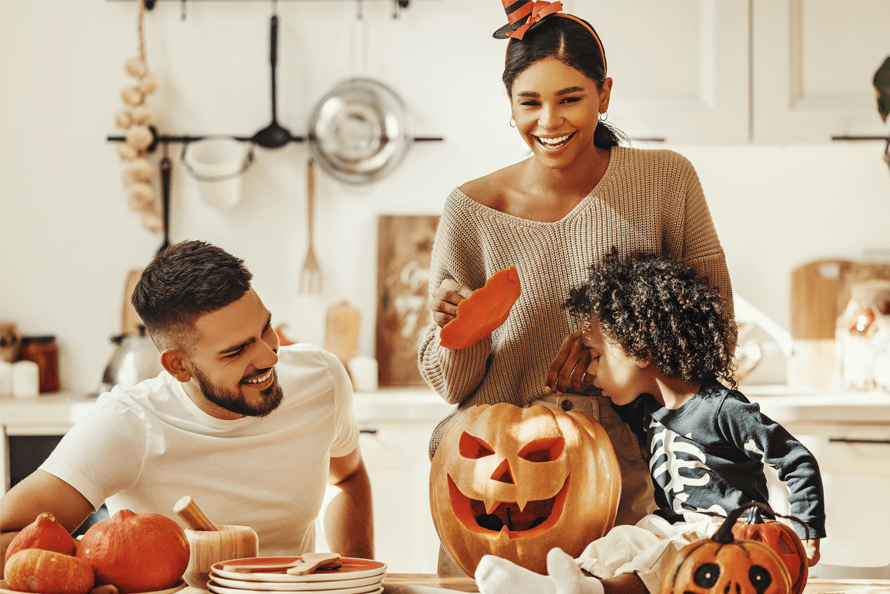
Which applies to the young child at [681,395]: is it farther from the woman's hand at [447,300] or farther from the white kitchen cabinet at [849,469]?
the white kitchen cabinet at [849,469]

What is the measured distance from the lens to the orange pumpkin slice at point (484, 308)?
2.86 feet

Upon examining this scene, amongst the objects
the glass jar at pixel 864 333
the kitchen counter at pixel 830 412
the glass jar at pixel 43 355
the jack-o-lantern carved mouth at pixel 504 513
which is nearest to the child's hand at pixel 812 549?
the jack-o-lantern carved mouth at pixel 504 513

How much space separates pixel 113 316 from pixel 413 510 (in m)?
1.18

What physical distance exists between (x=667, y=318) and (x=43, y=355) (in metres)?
2.21

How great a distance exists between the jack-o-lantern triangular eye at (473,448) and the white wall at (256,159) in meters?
1.73

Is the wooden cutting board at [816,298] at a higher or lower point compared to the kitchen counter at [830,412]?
higher

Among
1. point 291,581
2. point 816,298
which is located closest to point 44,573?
point 291,581

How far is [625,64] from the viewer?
90.1 inches

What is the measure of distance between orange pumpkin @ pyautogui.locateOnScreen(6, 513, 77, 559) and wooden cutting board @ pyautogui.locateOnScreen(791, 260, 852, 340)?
239 centimetres

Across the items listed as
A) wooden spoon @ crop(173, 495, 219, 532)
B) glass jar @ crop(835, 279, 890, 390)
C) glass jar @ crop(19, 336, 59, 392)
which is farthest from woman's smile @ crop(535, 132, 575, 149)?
glass jar @ crop(19, 336, 59, 392)

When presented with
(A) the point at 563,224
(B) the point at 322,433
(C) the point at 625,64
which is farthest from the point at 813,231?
(B) the point at 322,433

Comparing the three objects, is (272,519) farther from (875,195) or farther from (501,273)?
(875,195)

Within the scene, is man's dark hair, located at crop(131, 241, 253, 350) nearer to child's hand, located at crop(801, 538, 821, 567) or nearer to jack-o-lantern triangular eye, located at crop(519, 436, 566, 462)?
jack-o-lantern triangular eye, located at crop(519, 436, 566, 462)

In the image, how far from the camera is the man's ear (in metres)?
0.99
